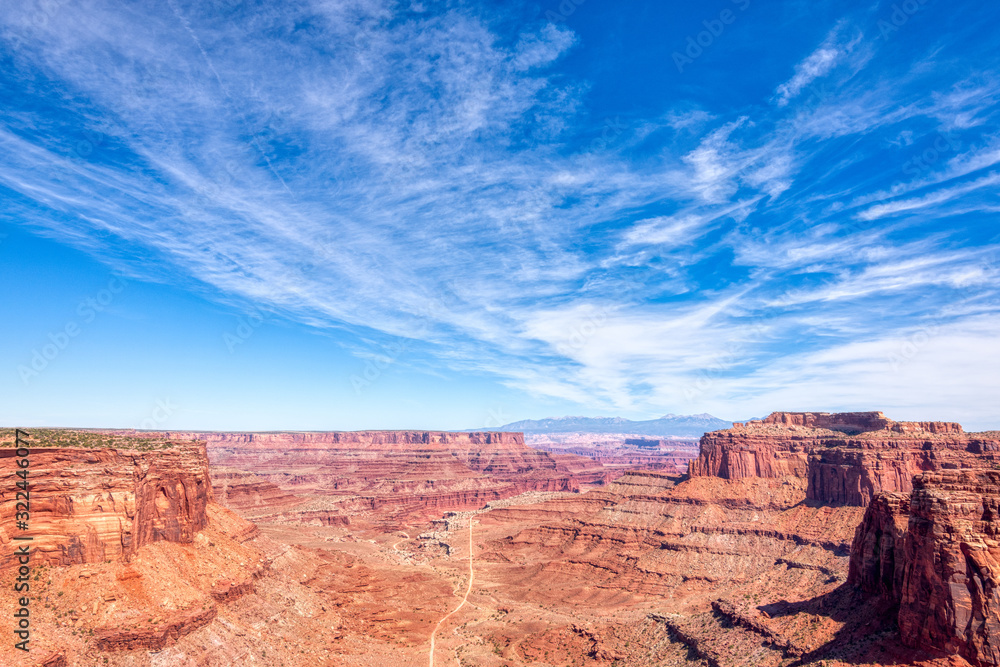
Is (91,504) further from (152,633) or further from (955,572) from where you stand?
(955,572)

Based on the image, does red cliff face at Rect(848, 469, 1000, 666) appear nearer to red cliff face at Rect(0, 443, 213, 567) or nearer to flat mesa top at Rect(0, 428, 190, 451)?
red cliff face at Rect(0, 443, 213, 567)

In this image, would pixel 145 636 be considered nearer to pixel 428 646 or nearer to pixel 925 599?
pixel 428 646

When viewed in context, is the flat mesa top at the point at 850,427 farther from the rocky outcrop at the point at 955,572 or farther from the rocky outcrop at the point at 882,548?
the rocky outcrop at the point at 955,572

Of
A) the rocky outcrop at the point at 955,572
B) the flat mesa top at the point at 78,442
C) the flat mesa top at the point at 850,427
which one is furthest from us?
the flat mesa top at the point at 850,427

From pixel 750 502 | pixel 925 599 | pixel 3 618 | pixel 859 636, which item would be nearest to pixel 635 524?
pixel 750 502

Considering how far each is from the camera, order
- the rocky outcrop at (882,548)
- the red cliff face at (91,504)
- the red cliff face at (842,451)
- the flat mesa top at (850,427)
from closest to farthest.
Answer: the rocky outcrop at (882,548), the red cliff face at (91,504), the red cliff face at (842,451), the flat mesa top at (850,427)

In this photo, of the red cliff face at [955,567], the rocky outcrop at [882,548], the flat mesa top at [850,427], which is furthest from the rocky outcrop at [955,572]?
the flat mesa top at [850,427]

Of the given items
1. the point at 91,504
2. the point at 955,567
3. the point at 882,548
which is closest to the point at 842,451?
the point at 882,548

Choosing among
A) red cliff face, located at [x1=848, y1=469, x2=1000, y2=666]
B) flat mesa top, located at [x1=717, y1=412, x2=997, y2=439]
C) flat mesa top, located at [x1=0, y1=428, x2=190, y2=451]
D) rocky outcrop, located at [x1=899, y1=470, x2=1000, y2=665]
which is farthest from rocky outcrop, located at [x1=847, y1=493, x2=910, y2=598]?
flat mesa top, located at [x1=717, y1=412, x2=997, y2=439]
